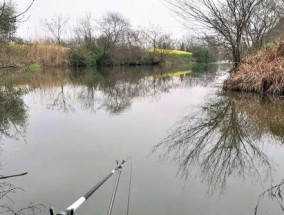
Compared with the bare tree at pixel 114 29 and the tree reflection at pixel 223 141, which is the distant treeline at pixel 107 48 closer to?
the bare tree at pixel 114 29

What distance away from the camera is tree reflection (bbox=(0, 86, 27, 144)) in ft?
20.6

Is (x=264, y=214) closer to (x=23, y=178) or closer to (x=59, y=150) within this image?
(x=23, y=178)

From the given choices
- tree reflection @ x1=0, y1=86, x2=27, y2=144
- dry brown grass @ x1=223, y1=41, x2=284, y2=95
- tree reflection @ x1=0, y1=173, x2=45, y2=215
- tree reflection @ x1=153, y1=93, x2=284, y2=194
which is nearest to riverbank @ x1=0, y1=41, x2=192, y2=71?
tree reflection @ x1=0, y1=86, x2=27, y2=144

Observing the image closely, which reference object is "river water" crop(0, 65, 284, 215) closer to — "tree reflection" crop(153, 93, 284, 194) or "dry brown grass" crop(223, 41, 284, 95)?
"tree reflection" crop(153, 93, 284, 194)

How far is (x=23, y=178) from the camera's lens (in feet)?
13.0

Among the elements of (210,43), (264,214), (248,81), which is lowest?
(264,214)

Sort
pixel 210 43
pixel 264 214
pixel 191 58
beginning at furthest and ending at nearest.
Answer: pixel 191 58 < pixel 210 43 < pixel 264 214

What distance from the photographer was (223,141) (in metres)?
5.41

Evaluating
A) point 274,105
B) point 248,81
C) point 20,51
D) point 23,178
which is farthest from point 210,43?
point 20,51

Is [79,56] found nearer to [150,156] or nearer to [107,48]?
[107,48]

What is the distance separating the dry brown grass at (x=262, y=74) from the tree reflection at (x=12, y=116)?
21.0 feet

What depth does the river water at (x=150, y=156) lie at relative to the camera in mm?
3311

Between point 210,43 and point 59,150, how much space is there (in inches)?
363

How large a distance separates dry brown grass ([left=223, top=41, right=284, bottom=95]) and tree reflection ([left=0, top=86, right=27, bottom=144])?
6.41 metres
